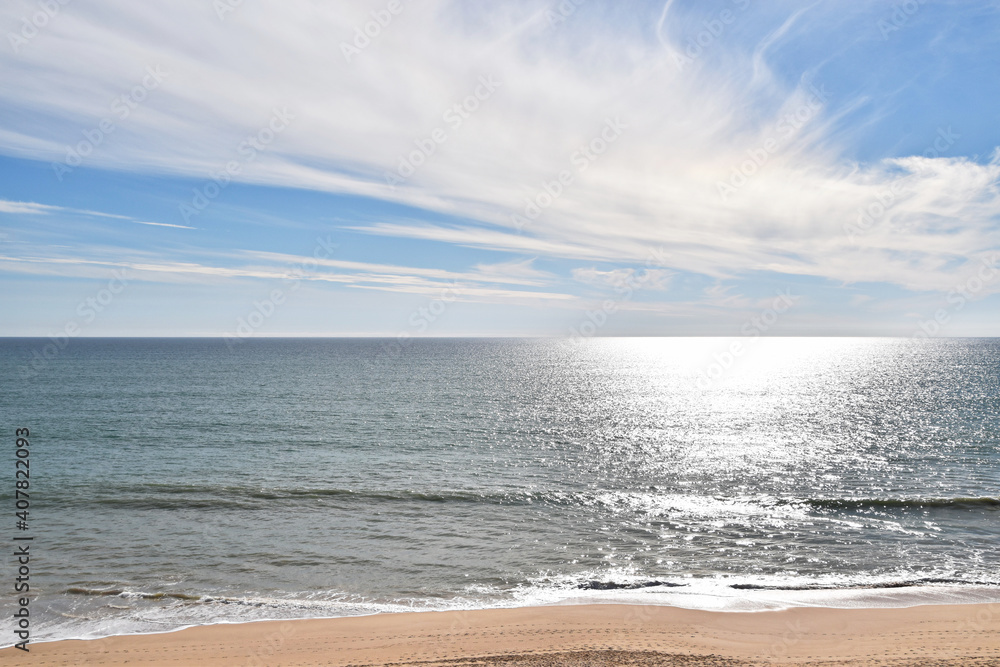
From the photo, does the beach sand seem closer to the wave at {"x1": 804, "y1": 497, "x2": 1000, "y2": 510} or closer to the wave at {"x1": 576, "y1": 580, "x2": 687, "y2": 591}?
the wave at {"x1": 576, "y1": 580, "x2": 687, "y2": 591}

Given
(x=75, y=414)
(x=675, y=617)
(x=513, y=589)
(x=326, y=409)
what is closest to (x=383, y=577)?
(x=513, y=589)

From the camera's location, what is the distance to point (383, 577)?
719 inches

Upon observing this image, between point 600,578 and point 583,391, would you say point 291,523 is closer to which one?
point 600,578

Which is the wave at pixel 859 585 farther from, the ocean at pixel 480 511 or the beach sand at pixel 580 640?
the beach sand at pixel 580 640

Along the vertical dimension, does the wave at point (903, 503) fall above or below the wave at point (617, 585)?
above

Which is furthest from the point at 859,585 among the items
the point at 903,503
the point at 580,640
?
the point at 903,503

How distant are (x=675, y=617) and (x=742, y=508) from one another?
40.4 ft

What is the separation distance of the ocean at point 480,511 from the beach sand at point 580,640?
→ 38.5 inches

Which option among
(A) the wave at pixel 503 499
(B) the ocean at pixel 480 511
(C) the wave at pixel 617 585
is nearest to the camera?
(B) the ocean at pixel 480 511

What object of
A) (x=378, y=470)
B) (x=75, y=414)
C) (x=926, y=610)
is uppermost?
(x=75, y=414)

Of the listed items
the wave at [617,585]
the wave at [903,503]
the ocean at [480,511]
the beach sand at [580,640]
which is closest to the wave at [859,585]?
the ocean at [480,511]

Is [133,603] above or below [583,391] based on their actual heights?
below

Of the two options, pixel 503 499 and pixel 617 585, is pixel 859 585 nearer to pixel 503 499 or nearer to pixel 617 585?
pixel 617 585

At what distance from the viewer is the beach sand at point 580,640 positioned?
12.9 meters
